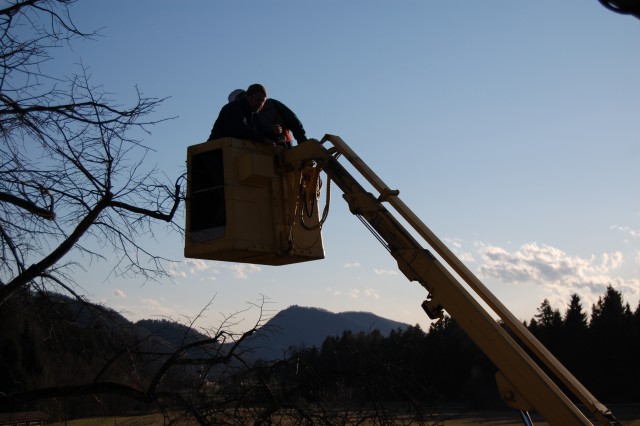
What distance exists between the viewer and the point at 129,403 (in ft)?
30.3

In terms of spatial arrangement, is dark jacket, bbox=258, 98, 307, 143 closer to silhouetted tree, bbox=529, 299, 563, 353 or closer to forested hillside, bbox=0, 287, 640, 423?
forested hillside, bbox=0, 287, 640, 423

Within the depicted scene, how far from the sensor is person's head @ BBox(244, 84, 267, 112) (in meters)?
8.84

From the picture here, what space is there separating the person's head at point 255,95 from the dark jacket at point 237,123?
0.21 feet

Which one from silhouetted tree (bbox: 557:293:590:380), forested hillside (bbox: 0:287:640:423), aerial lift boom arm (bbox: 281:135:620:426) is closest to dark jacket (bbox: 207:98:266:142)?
aerial lift boom arm (bbox: 281:135:620:426)

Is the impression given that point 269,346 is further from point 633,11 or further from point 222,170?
point 633,11

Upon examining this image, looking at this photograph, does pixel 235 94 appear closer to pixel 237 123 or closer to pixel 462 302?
pixel 237 123

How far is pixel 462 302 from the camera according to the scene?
6719 mm

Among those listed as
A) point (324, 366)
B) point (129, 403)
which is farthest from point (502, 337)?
point (129, 403)

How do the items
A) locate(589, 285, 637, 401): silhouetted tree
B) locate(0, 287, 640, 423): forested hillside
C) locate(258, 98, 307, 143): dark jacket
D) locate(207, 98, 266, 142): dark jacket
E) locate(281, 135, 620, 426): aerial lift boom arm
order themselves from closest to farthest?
locate(281, 135, 620, 426): aerial lift boom arm, locate(0, 287, 640, 423): forested hillside, locate(207, 98, 266, 142): dark jacket, locate(258, 98, 307, 143): dark jacket, locate(589, 285, 637, 401): silhouetted tree

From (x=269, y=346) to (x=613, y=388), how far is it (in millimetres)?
47298

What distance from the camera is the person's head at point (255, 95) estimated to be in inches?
348

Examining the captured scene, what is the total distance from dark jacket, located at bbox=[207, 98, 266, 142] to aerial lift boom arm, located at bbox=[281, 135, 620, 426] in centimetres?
51

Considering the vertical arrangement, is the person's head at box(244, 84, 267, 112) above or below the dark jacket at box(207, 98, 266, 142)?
above

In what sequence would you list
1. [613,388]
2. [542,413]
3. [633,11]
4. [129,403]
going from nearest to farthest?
[633,11] < [542,413] < [129,403] < [613,388]
